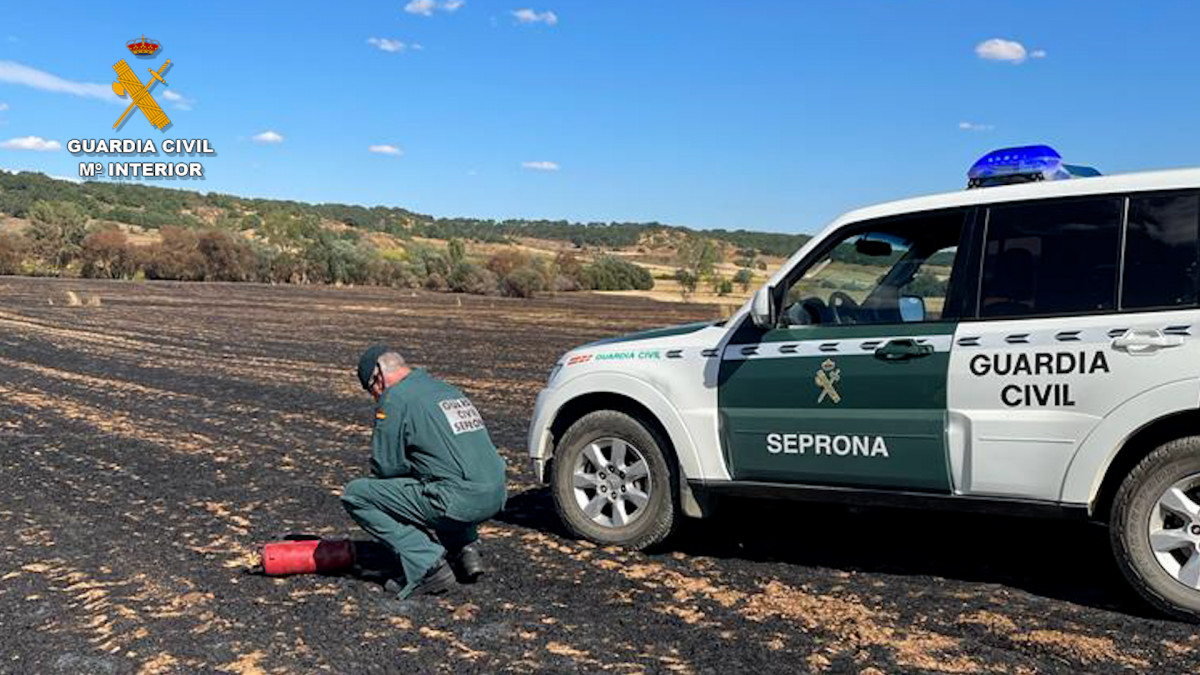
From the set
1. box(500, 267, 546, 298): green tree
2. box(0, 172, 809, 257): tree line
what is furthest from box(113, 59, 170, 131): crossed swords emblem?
box(0, 172, 809, 257): tree line

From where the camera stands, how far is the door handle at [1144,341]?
4.77 meters

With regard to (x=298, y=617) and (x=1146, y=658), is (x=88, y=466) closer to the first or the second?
(x=298, y=617)

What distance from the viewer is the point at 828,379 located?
18.5ft

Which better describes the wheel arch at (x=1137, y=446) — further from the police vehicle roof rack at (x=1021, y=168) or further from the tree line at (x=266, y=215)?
the tree line at (x=266, y=215)

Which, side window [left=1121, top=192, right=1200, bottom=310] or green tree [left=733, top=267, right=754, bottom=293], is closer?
side window [left=1121, top=192, right=1200, bottom=310]

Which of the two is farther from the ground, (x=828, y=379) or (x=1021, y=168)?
(x=1021, y=168)

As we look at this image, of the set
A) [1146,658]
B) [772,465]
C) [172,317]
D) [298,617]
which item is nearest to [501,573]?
[298,617]

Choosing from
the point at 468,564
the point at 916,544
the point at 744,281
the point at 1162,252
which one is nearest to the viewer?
the point at 1162,252

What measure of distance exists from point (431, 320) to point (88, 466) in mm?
24823

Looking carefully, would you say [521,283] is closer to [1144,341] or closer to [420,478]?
[420,478]

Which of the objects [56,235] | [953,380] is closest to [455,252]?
[56,235]

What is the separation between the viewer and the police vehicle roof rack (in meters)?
5.48

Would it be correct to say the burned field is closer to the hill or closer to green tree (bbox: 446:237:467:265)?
the hill

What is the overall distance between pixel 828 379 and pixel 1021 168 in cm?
155
